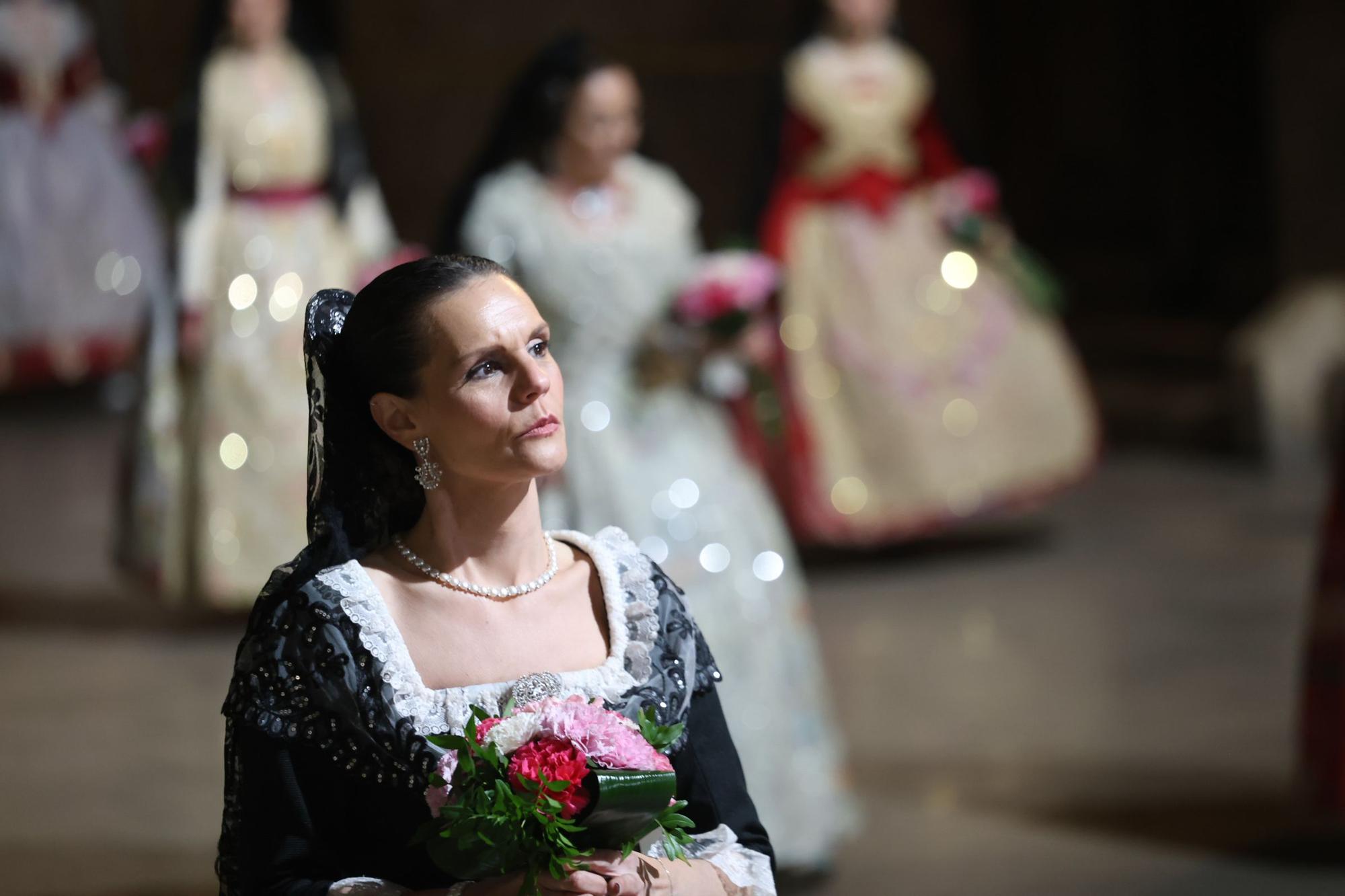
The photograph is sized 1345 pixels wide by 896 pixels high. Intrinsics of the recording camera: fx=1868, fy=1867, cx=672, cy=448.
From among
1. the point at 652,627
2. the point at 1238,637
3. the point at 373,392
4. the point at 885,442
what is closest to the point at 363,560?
the point at 373,392

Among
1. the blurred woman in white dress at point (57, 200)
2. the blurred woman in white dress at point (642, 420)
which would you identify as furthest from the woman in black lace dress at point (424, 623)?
the blurred woman in white dress at point (57, 200)

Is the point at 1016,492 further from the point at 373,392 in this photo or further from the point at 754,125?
the point at 373,392

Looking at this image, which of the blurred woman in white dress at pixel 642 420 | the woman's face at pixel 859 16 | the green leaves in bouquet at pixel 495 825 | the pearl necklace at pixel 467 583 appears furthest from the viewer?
the woman's face at pixel 859 16

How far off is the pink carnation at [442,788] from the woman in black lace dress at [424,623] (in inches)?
0.7

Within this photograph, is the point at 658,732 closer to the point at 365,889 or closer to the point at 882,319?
the point at 365,889

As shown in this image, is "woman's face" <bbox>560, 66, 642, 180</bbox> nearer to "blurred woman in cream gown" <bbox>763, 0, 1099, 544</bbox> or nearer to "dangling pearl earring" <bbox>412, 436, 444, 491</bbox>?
"dangling pearl earring" <bbox>412, 436, 444, 491</bbox>

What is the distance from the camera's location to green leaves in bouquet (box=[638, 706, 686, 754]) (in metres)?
1.79

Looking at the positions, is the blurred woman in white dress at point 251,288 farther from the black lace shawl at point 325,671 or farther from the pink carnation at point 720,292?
the black lace shawl at point 325,671

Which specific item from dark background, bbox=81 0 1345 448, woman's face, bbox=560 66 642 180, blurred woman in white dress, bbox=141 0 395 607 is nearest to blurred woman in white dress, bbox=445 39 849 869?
woman's face, bbox=560 66 642 180

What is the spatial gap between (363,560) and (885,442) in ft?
17.0

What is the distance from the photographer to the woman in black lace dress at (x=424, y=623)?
180cm

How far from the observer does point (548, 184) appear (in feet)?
13.3

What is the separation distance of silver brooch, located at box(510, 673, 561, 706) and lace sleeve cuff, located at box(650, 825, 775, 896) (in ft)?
0.68

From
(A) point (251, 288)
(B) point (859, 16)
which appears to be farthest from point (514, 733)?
(B) point (859, 16)
